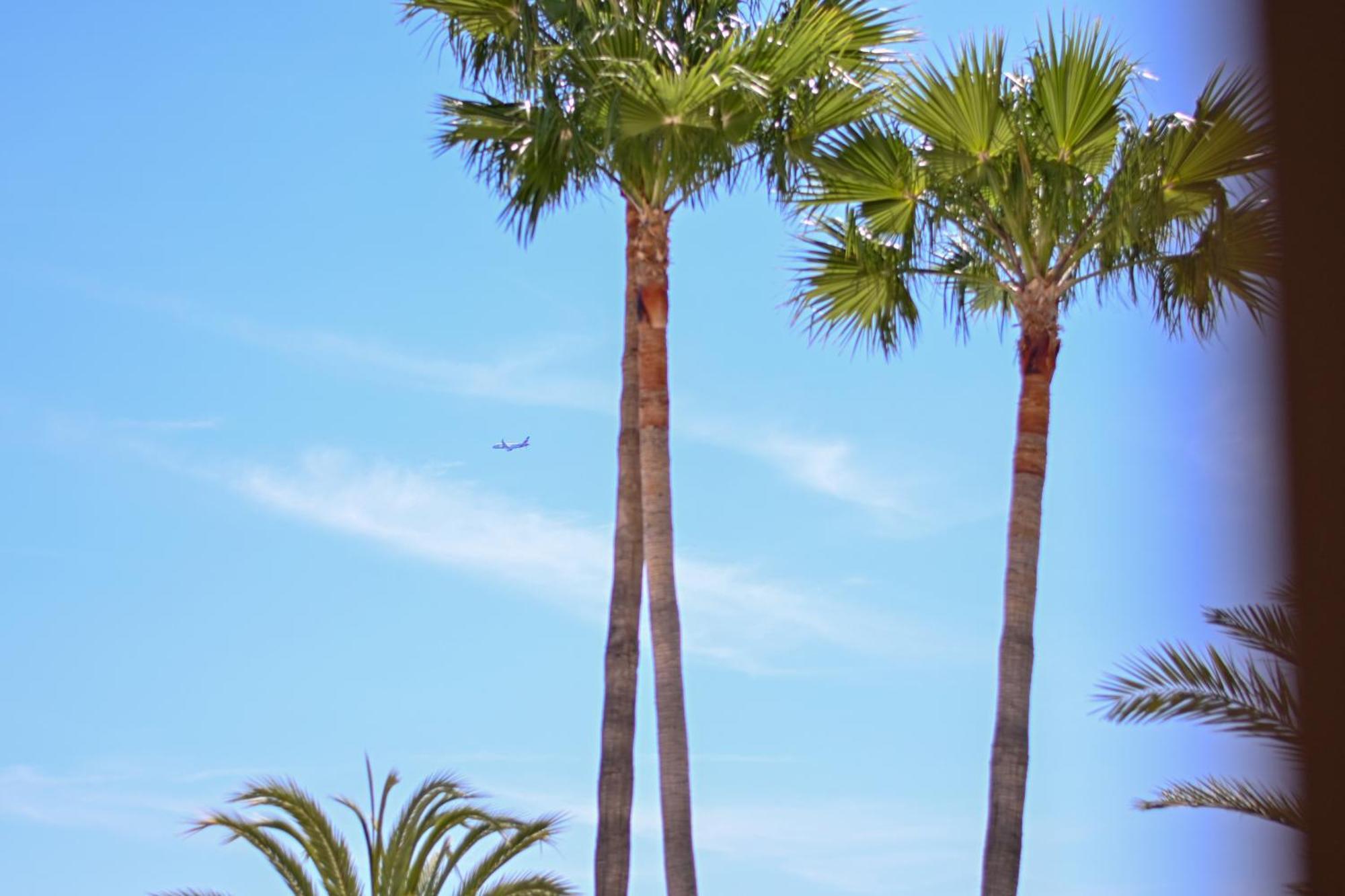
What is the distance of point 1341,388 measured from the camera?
4.14 feet

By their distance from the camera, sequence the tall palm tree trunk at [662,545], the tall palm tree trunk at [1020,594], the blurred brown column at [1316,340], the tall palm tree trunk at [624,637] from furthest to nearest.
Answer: the tall palm tree trunk at [624,637] → the tall palm tree trunk at [662,545] → the tall palm tree trunk at [1020,594] → the blurred brown column at [1316,340]

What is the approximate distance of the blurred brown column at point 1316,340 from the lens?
48.5 inches

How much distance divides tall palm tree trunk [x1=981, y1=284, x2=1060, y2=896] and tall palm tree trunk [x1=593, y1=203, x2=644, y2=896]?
342 centimetres

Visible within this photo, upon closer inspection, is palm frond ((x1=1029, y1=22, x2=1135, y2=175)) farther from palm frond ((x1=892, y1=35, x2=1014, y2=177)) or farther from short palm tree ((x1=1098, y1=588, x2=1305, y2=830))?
short palm tree ((x1=1098, y1=588, x2=1305, y2=830))

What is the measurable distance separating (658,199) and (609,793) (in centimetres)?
553

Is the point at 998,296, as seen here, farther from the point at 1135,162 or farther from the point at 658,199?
the point at 658,199

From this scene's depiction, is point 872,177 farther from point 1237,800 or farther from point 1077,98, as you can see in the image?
point 1237,800

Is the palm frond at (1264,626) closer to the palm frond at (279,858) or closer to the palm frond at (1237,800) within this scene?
the palm frond at (1237,800)

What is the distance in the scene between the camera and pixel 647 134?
13.0 meters

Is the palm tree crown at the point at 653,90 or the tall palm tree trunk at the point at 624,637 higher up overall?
the palm tree crown at the point at 653,90

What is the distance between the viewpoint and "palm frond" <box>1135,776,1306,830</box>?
1323mm

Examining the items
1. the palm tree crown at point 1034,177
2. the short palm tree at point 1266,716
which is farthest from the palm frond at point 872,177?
the short palm tree at point 1266,716

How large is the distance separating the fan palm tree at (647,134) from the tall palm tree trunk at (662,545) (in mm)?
14

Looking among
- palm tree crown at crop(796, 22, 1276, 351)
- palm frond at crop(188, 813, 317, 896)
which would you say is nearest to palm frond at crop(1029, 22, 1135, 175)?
palm tree crown at crop(796, 22, 1276, 351)
